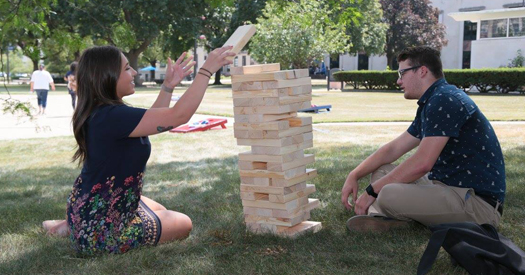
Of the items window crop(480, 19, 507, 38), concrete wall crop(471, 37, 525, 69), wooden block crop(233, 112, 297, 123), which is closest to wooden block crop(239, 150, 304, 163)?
wooden block crop(233, 112, 297, 123)

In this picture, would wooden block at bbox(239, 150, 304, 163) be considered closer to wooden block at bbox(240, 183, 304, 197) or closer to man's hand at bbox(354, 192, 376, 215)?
wooden block at bbox(240, 183, 304, 197)

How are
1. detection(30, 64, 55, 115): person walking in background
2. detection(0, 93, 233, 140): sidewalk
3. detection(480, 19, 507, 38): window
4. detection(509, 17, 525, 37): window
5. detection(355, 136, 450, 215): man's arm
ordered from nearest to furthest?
1. detection(355, 136, 450, 215): man's arm
2. detection(0, 93, 233, 140): sidewalk
3. detection(30, 64, 55, 115): person walking in background
4. detection(509, 17, 525, 37): window
5. detection(480, 19, 507, 38): window

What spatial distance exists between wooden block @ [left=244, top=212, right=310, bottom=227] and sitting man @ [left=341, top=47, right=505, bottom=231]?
45cm

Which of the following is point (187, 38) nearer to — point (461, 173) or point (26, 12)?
point (26, 12)

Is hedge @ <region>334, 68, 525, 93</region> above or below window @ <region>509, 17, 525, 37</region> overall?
below

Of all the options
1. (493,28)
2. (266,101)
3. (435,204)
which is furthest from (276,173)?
(493,28)

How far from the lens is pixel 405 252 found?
3795 mm

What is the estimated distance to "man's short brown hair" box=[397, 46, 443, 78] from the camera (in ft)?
13.2

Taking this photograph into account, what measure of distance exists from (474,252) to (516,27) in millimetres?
33642

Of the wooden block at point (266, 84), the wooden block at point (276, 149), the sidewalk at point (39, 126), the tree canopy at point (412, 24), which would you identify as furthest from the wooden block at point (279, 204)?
the tree canopy at point (412, 24)

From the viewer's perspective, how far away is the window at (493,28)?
33781 mm

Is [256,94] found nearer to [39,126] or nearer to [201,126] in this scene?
[201,126]

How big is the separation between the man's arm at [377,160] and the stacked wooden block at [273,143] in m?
0.32

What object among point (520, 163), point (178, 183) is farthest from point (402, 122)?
point (178, 183)
